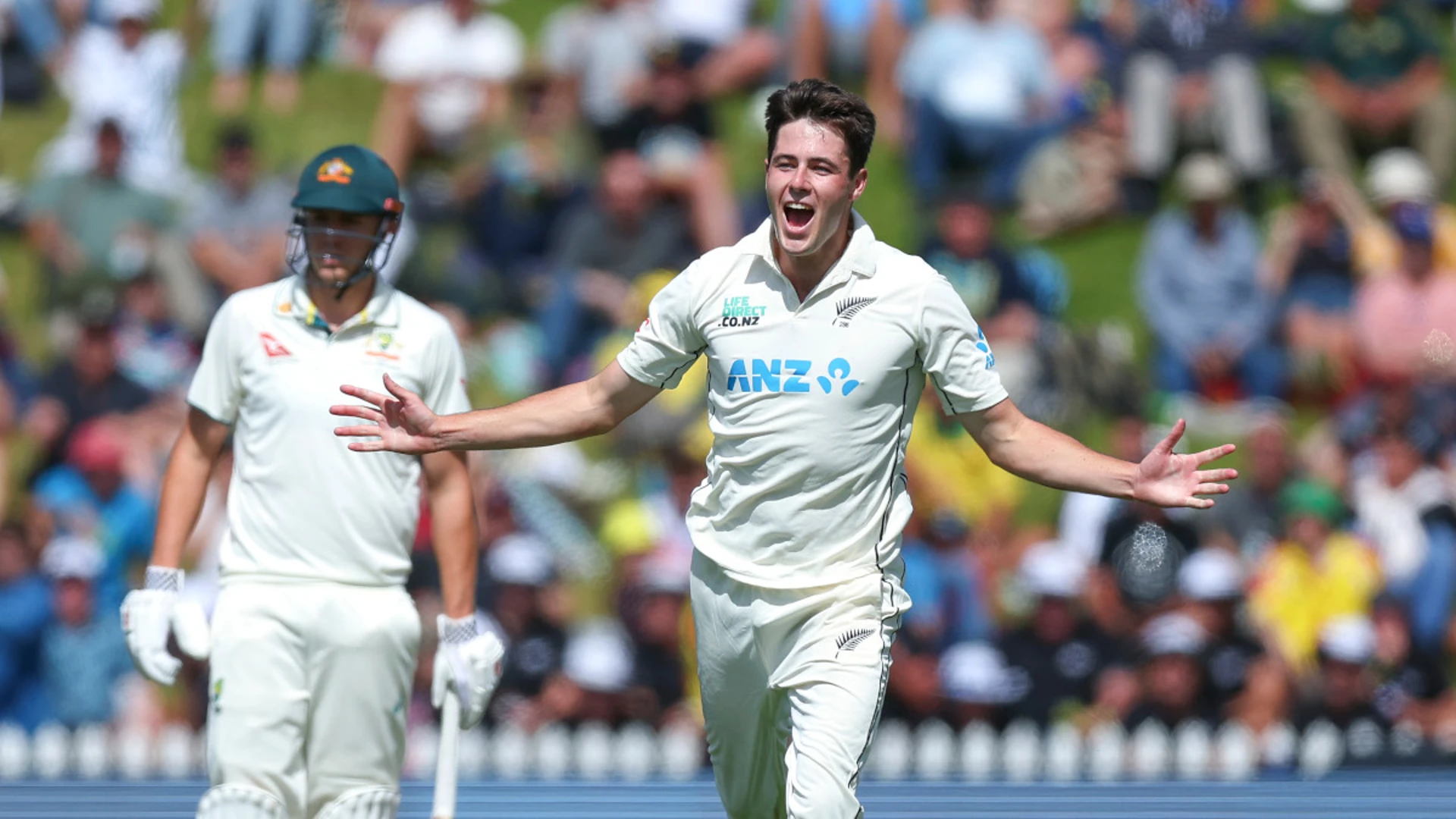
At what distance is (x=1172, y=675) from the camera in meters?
10.4

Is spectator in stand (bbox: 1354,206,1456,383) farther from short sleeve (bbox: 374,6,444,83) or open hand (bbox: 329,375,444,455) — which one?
open hand (bbox: 329,375,444,455)

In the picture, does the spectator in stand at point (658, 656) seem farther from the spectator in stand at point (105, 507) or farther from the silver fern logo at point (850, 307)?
the silver fern logo at point (850, 307)

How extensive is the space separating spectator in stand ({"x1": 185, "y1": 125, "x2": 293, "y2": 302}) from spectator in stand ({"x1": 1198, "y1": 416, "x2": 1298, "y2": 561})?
591 centimetres

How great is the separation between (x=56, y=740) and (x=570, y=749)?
2.67 metres

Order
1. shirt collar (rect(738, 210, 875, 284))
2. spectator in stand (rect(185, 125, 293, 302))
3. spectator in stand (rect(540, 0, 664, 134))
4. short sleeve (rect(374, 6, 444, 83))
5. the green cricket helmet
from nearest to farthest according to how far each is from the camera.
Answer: shirt collar (rect(738, 210, 875, 284)) < the green cricket helmet < spectator in stand (rect(185, 125, 293, 302)) < spectator in stand (rect(540, 0, 664, 134)) < short sleeve (rect(374, 6, 444, 83))

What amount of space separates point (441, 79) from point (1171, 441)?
9649 mm

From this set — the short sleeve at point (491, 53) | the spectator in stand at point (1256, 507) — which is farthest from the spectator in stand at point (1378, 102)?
the short sleeve at point (491, 53)

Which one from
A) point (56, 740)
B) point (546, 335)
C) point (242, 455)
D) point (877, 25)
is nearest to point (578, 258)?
point (546, 335)

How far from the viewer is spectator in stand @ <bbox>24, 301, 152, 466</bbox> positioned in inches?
466

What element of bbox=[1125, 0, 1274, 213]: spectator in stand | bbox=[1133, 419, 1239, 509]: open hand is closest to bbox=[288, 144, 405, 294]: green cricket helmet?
bbox=[1133, 419, 1239, 509]: open hand

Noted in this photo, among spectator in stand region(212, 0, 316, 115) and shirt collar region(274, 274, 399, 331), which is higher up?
spectator in stand region(212, 0, 316, 115)

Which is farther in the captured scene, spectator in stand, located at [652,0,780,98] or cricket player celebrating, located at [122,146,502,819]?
spectator in stand, located at [652,0,780,98]

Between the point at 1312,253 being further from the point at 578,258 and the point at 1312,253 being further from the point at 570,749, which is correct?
the point at 570,749

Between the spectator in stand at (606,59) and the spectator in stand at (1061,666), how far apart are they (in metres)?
4.74
